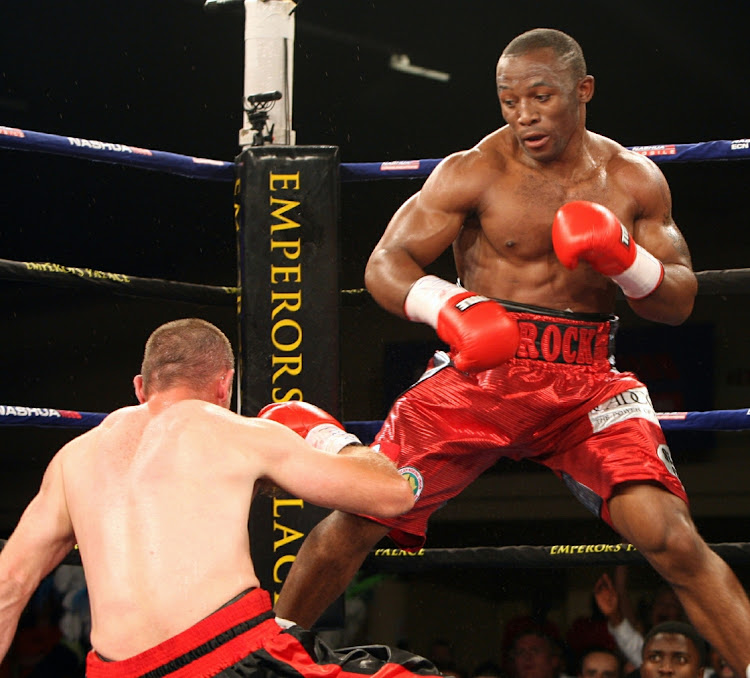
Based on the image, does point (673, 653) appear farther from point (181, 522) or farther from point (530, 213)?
point (181, 522)

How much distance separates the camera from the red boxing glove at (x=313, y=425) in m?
1.67

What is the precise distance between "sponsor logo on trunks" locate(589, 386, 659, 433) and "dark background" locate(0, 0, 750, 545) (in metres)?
3.08

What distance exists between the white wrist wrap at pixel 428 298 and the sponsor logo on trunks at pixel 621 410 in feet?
1.12

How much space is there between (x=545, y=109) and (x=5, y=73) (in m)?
3.40

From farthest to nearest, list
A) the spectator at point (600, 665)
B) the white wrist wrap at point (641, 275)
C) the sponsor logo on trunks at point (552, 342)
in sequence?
the spectator at point (600, 665) → the sponsor logo on trunks at point (552, 342) → the white wrist wrap at point (641, 275)

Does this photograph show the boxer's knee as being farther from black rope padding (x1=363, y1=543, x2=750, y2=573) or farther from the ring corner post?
the ring corner post

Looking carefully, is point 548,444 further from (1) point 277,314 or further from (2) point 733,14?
(2) point 733,14

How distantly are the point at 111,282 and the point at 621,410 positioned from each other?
1078 millimetres

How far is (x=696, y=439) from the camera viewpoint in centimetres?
519

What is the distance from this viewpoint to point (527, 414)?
2033 millimetres

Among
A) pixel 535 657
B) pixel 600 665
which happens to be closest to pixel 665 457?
pixel 600 665

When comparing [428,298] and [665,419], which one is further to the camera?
[665,419]

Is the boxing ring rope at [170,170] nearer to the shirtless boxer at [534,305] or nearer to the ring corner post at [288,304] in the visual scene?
the ring corner post at [288,304]

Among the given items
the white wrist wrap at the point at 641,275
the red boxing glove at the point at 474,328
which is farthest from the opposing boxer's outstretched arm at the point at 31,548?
the white wrist wrap at the point at 641,275
